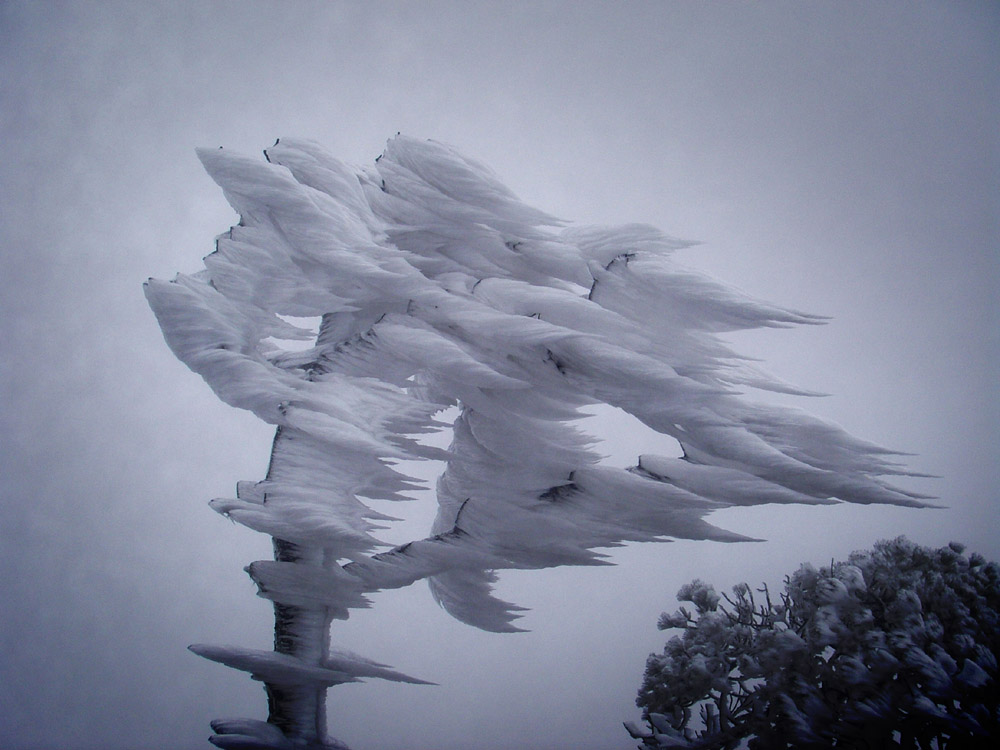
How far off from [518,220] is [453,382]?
1.49ft

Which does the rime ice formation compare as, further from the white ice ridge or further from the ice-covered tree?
the ice-covered tree

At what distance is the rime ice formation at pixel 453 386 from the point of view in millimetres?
1287

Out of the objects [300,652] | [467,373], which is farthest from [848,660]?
[300,652]

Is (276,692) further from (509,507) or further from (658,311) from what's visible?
(658,311)

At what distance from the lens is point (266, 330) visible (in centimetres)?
155

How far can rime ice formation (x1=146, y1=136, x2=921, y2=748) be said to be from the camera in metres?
1.29

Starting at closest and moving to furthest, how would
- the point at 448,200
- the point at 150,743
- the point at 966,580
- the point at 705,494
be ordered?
1. the point at 705,494
2. the point at 966,580
3. the point at 448,200
4. the point at 150,743

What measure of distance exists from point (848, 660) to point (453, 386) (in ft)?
3.62

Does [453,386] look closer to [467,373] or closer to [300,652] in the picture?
[467,373]

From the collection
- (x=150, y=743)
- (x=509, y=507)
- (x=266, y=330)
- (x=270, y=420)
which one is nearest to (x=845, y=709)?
(x=509, y=507)

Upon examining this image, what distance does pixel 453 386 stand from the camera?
1489 mm

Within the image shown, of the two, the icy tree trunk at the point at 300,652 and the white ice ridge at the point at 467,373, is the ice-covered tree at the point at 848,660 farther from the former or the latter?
the icy tree trunk at the point at 300,652

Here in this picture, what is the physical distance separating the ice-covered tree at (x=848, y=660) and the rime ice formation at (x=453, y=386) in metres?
0.33

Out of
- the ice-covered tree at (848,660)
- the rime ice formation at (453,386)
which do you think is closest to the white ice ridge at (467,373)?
the rime ice formation at (453,386)
